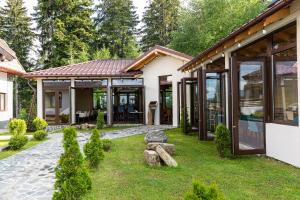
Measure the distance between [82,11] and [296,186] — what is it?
3275 cm

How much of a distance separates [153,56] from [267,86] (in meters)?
11.5

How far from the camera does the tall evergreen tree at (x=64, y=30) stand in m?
31.8

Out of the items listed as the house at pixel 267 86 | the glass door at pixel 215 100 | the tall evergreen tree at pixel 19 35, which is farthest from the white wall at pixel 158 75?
the tall evergreen tree at pixel 19 35

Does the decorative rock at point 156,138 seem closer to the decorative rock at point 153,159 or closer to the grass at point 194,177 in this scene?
the grass at point 194,177

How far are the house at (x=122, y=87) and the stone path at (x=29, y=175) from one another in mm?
8943

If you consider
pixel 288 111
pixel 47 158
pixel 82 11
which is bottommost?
pixel 47 158

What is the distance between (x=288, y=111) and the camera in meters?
6.43

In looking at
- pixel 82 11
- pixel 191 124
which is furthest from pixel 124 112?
pixel 82 11

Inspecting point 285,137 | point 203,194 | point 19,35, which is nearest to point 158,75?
point 285,137

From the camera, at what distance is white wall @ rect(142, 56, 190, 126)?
17453 millimetres

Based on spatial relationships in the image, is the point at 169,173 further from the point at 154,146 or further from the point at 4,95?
the point at 4,95

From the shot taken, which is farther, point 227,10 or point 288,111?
point 227,10

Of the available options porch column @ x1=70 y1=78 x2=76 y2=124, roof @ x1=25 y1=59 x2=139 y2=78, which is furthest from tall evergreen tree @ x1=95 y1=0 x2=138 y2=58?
porch column @ x1=70 y1=78 x2=76 y2=124

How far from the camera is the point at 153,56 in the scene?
59.7 feet
